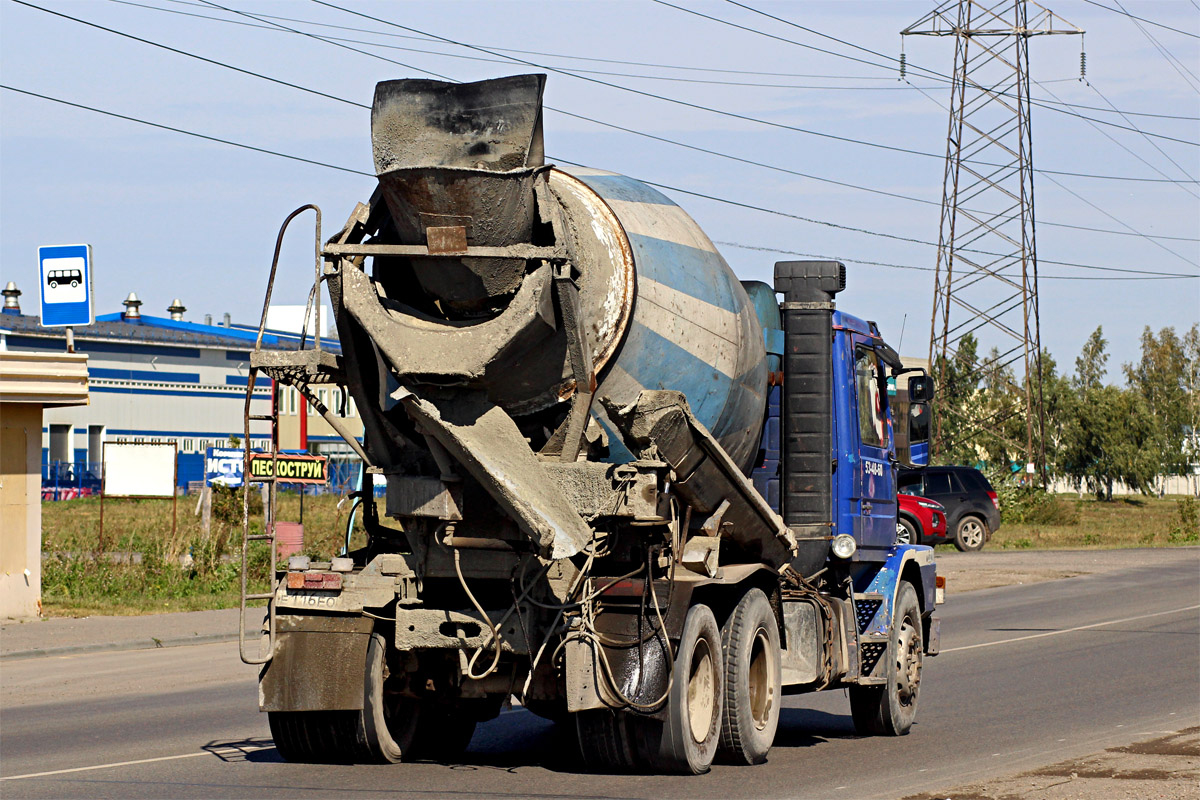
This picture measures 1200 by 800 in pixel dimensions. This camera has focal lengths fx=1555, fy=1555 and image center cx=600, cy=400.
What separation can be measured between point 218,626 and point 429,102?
43.2ft

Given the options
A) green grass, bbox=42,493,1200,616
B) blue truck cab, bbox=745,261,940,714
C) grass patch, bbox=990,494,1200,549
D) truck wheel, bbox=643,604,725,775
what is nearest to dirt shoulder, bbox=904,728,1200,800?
truck wheel, bbox=643,604,725,775

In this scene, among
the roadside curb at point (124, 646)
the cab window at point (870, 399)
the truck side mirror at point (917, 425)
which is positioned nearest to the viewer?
the cab window at point (870, 399)

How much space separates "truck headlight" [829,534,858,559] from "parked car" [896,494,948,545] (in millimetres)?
22964

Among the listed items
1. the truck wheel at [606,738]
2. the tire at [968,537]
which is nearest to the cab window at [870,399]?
the truck wheel at [606,738]

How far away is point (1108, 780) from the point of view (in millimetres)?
8633

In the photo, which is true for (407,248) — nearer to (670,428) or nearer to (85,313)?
(670,428)

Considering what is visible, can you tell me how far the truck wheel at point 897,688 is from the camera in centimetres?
1129

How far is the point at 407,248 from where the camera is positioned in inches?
329

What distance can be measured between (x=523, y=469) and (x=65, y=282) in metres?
13.9

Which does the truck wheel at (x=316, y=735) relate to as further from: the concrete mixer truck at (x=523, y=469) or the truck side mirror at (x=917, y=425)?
the truck side mirror at (x=917, y=425)

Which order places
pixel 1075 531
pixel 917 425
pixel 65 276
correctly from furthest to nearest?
pixel 1075 531 < pixel 65 276 < pixel 917 425

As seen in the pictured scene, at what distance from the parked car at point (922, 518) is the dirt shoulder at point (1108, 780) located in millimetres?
23735

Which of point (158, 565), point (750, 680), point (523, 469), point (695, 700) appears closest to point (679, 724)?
point (695, 700)

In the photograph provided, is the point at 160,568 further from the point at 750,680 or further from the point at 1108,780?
the point at 1108,780
